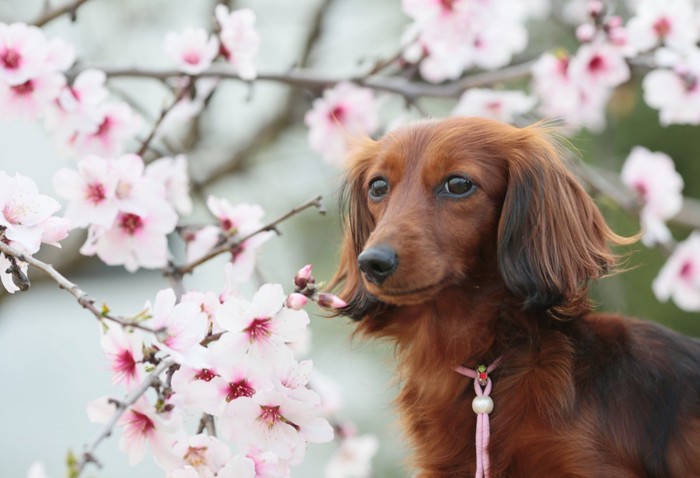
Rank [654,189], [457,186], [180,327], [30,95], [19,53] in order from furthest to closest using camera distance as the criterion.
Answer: [654,189] → [30,95] → [19,53] → [457,186] → [180,327]

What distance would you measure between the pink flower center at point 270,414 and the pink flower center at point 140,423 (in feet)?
0.63

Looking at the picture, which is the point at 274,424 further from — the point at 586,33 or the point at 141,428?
the point at 586,33

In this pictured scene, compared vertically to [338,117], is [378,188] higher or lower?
higher

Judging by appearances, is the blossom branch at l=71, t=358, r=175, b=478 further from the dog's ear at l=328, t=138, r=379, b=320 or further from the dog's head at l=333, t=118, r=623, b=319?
the dog's ear at l=328, t=138, r=379, b=320

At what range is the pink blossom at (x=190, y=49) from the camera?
2529 mm

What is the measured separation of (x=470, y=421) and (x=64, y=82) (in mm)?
1252

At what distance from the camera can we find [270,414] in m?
1.69

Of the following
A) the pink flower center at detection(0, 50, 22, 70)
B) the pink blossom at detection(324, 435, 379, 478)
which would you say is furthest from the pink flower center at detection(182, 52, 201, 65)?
the pink blossom at detection(324, 435, 379, 478)

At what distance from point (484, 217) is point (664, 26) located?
133 centimetres

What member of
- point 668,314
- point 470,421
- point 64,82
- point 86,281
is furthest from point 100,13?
point 668,314

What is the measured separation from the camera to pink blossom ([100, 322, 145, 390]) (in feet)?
5.12

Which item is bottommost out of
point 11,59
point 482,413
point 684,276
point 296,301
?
point 684,276

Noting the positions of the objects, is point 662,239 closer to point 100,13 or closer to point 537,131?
point 537,131

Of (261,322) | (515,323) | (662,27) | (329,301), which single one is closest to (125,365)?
(261,322)
